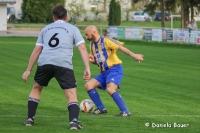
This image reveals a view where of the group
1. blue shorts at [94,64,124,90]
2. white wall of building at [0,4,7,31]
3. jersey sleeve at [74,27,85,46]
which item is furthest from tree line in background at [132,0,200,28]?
jersey sleeve at [74,27,85,46]

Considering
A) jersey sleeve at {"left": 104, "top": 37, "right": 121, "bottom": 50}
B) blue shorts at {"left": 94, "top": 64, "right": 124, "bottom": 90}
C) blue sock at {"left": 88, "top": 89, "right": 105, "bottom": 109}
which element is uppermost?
jersey sleeve at {"left": 104, "top": 37, "right": 121, "bottom": 50}

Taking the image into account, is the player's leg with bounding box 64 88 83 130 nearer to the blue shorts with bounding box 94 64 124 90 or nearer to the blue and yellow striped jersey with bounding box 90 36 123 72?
the blue shorts with bounding box 94 64 124 90

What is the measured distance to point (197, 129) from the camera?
10180 mm

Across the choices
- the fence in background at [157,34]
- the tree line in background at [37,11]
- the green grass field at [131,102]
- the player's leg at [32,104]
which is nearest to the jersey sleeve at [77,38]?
the player's leg at [32,104]

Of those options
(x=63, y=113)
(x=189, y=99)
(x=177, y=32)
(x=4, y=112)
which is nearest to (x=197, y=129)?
(x=63, y=113)

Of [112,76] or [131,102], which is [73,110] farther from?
[131,102]

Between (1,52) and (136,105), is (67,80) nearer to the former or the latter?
(136,105)

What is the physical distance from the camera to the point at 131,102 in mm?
14070

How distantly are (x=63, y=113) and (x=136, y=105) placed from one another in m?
2.00

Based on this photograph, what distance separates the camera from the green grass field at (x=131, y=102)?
10320 millimetres

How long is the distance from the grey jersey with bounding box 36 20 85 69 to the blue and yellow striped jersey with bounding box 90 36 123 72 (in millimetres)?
1843

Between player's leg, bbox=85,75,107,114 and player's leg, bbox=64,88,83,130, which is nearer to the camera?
player's leg, bbox=64,88,83,130

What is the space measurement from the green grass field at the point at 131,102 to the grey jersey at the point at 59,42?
104cm

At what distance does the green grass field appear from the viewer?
1032cm
